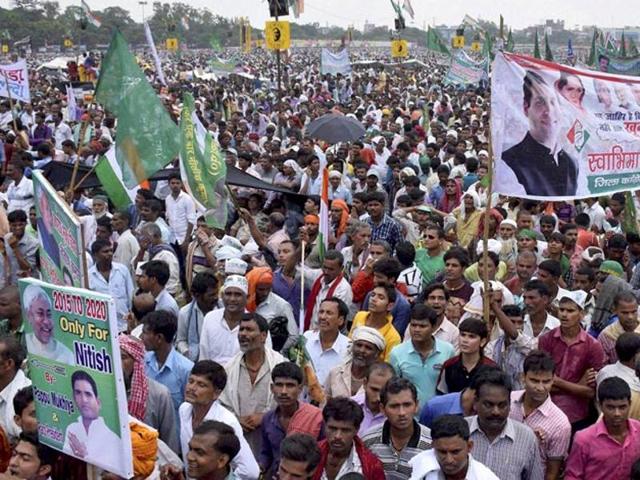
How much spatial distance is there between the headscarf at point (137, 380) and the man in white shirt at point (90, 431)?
90 cm

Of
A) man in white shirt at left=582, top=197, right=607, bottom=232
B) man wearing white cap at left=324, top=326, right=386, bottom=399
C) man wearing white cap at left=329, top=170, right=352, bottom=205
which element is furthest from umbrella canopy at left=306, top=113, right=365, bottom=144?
man wearing white cap at left=324, top=326, right=386, bottom=399

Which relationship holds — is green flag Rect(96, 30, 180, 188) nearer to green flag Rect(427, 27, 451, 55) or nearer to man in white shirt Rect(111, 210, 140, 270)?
man in white shirt Rect(111, 210, 140, 270)

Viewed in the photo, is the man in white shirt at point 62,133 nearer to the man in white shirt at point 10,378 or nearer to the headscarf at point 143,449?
the man in white shirt at point 10,378

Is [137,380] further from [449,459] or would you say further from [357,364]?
[449,459]

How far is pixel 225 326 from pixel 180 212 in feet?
13.6

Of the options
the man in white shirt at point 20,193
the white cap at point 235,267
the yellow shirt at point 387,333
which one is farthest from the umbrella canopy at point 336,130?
the yellow shirt at point 387,333

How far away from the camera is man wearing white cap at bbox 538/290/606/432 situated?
5.31 meters

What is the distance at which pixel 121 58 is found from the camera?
6.94 metres

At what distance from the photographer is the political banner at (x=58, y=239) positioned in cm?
435

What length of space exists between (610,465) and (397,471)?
94 cm

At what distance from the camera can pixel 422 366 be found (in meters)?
5.34

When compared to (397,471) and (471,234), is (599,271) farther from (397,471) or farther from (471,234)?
(397,471)

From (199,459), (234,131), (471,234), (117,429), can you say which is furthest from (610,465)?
(234,131)

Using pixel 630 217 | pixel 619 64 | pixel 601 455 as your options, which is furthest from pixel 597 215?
pixel 619 64
